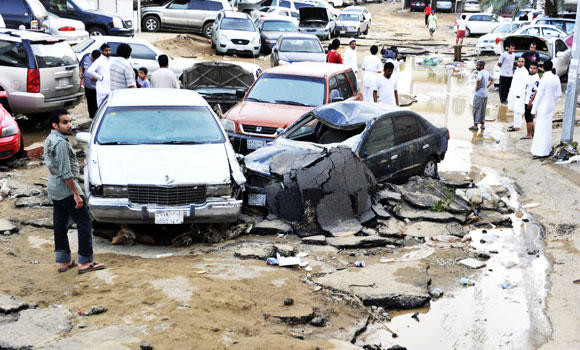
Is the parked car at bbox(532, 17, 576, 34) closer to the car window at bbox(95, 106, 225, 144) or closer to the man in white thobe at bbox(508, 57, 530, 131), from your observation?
the man in white thobe at bbox(508, 57, 530, 131)

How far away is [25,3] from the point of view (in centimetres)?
1948

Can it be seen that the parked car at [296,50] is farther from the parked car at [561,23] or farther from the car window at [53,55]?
the parked car at [561,23]

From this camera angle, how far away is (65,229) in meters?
7.27

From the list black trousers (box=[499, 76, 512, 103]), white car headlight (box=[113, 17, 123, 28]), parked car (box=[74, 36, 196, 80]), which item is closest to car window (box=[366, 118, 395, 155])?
parked car (box=[74, 36, 196, 80])

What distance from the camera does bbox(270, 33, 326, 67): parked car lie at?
74.5ft

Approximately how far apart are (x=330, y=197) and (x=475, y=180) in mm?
4401

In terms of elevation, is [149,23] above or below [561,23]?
below

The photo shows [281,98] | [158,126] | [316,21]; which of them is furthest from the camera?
[316,21]

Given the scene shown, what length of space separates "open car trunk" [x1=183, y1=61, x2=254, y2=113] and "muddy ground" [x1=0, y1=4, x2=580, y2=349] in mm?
4622

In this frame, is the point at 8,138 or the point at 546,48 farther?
the point at 546,48

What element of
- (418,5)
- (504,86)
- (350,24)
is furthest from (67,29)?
(418,5)

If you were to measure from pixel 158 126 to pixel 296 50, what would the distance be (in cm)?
1441

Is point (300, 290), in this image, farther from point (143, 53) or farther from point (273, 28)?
point (273, 28)

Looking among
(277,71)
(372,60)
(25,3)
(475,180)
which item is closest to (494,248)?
(475,180)
